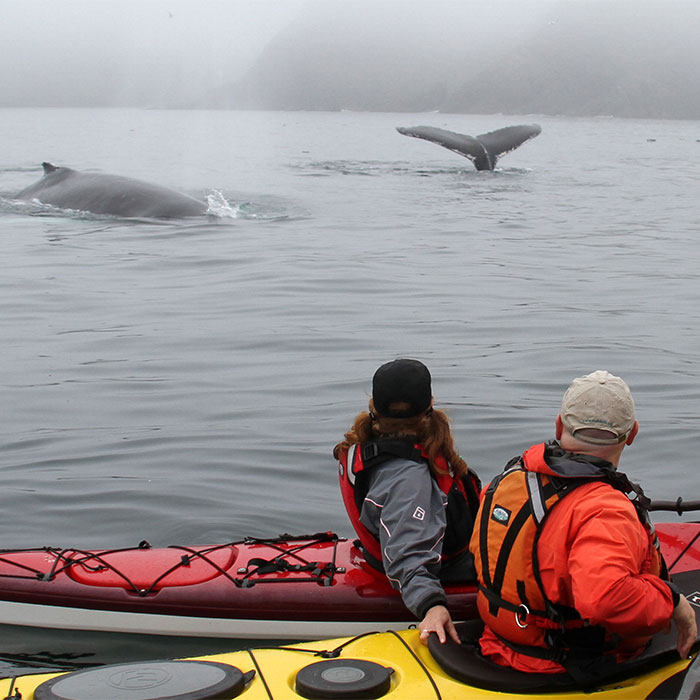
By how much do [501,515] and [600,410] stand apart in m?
0.49

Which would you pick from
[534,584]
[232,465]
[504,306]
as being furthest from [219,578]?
[504,306]

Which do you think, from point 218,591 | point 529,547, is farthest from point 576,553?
point 218,591

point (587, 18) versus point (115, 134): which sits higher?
point (587, 18)

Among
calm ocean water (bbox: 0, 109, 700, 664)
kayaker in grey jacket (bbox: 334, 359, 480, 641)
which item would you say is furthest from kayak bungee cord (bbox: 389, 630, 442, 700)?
calm ocean water (bbox: 0, 109, 700, 664)

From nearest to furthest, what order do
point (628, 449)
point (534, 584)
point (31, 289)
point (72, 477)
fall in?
point (534, 584) < point (72, 477) < point (628, 449) < point (31, 289)

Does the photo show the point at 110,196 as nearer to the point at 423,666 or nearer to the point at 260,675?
the point at 260,675

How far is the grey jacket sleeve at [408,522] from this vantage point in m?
4.00

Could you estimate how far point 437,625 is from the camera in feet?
12.5

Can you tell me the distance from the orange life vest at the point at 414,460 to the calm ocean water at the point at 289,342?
1918 millimetres

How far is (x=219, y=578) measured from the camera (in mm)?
4809

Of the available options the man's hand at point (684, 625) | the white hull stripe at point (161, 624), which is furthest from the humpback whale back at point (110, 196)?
the man's hand at point (684, 625)

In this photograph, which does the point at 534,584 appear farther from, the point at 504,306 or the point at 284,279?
the point at 284,279

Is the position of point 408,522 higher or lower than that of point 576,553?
lower

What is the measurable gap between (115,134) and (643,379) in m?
57.4
